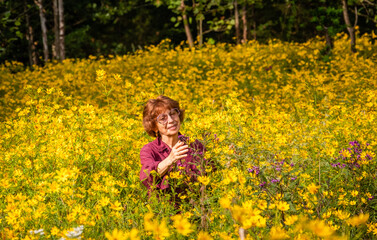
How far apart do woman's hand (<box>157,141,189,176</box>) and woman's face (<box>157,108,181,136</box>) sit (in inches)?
20.6

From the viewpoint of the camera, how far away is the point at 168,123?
126 inches

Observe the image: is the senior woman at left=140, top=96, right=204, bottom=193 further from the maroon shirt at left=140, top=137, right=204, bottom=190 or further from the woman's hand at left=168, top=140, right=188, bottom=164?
the woman's hand at left=168, top=140, right=188, bottom=164

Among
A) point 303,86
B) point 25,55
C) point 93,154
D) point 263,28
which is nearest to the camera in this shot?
point 93,154

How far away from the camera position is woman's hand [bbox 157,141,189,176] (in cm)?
253

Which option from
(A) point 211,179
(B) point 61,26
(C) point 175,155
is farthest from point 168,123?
(B) point 61,26

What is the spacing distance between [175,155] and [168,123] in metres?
0.67

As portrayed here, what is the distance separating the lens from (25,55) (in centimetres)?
1738

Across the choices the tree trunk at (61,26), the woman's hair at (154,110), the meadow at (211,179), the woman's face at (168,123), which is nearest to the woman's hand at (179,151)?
the meadow at (211,179)

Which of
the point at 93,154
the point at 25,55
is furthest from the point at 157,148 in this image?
the point at 25,55

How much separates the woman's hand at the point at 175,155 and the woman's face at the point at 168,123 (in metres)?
0.52

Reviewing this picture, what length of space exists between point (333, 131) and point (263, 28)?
44.0 feet

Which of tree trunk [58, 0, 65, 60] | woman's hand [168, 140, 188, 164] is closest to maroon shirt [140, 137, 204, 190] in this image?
woman's hand [168, 140, 188, 164]

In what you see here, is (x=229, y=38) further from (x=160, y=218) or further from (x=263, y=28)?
(x=160, y=218)

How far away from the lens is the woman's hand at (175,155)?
2.53 m
